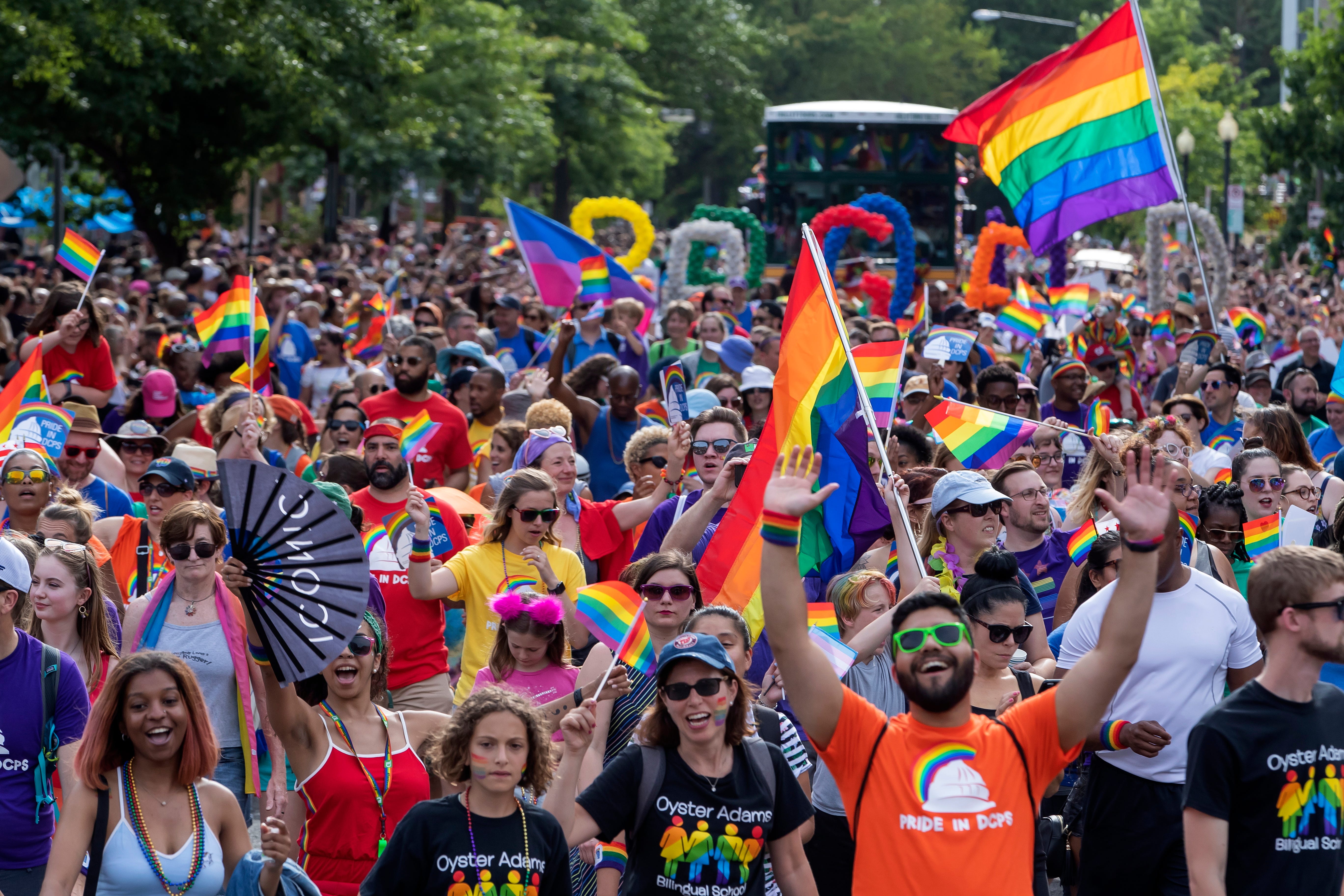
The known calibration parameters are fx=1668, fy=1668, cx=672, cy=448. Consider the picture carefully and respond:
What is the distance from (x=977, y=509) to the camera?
6.47 meters

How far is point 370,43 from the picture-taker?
77.3ft

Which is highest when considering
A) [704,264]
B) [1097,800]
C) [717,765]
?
[704,264]

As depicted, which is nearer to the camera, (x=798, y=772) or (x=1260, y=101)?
(x=798, y=772)

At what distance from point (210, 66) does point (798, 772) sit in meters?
19.2

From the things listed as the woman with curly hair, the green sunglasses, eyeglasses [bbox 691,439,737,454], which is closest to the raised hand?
the green sunglasses

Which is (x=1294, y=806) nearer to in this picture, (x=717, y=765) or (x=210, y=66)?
(x=717, y=765)

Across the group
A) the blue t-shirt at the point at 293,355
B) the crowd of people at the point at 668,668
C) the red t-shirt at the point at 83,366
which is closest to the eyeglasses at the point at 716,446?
the crowd of people at the point at 668,668

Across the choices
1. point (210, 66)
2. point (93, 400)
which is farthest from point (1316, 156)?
point (93, 400)

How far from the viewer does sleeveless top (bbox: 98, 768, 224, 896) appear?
14.8ft

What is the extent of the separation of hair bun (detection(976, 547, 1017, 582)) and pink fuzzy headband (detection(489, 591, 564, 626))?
144 centimetres

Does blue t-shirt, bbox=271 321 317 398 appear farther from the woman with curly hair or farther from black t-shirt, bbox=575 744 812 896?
black t-shirt, bbox=575 744 812 896

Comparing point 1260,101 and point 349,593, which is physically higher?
point 1260,101

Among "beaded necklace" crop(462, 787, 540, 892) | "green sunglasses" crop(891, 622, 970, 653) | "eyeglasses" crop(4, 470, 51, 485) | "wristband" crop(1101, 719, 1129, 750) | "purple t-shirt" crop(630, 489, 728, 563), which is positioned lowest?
"beaded necklace" crop(462, 787, 540, 892)

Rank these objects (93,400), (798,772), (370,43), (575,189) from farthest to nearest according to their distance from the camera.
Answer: (575,189) < (370,43) < (93,400) < (798,772)
